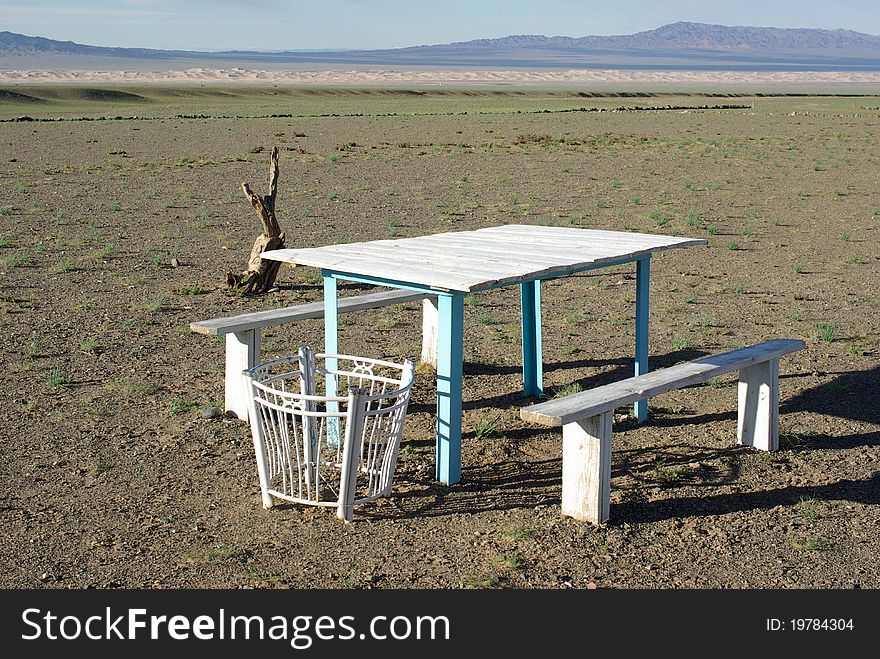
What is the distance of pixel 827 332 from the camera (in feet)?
28.5

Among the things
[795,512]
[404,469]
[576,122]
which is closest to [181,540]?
[404,469]

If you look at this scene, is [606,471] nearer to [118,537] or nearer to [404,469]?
[404,469]

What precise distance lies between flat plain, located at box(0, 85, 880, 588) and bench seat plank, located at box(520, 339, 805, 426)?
514mm

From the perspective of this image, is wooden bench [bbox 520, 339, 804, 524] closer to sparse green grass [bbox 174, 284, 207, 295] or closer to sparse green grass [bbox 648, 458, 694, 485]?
sparse green grass [bbox 648, 458, 694, 485]

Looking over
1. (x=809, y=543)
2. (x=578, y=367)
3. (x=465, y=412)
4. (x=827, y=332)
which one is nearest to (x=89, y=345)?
(x=465, y=412)

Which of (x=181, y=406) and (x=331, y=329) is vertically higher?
(x=331, y=329)

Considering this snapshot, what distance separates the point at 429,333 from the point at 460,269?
7.22 feet

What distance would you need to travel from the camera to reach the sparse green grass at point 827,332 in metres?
8.65

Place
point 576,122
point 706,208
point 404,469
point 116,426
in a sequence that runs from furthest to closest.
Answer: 1. point 576,122
2. point 706,208
3. point 116,426
4. point 404,469

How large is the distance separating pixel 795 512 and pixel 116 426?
381cm

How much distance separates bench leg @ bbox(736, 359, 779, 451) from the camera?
6078 millimetres

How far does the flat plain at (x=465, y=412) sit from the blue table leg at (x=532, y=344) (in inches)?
7.9

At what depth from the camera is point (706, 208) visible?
18.2 metres

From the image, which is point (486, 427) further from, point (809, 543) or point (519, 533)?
point (809, 543)
